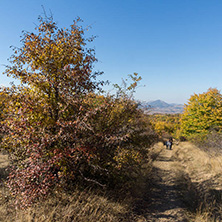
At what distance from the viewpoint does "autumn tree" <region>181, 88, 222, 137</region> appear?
1956cm

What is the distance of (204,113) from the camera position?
68.6 ft

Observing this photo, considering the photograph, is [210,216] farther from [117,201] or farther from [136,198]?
[117,201]

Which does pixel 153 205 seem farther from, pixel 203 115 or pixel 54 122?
pixel 203 115

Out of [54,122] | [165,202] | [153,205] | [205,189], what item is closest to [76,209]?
[54,122]

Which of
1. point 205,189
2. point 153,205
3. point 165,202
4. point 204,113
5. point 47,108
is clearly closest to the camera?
point 47,108

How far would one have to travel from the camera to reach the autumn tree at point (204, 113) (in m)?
19.6

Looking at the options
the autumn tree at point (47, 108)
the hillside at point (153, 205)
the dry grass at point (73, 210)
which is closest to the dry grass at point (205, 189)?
the hillside at point (153, 205)

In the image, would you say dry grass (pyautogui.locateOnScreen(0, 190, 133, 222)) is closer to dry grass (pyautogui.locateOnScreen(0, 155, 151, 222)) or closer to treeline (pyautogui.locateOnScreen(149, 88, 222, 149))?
dry grass (pyautogui.locateOnScreen(0, 155, 151, 222))

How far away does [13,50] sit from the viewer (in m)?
4.51

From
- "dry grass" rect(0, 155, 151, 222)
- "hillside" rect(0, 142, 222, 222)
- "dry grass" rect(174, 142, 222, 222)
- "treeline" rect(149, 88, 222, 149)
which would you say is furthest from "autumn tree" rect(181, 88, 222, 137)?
"dry grass" rect(0, 155, 151, 222)

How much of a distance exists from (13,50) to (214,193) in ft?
33.1

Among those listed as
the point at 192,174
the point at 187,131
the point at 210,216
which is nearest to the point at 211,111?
the point at 187,131

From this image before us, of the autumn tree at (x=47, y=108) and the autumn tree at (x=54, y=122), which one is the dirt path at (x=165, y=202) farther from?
the autumn tree at (x=47, y=108)

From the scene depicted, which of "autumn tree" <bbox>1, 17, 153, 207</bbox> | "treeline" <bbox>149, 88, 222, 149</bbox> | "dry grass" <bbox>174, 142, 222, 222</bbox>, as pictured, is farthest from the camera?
"treeline" <bbox>149, 88, 222, 149</bbox>
